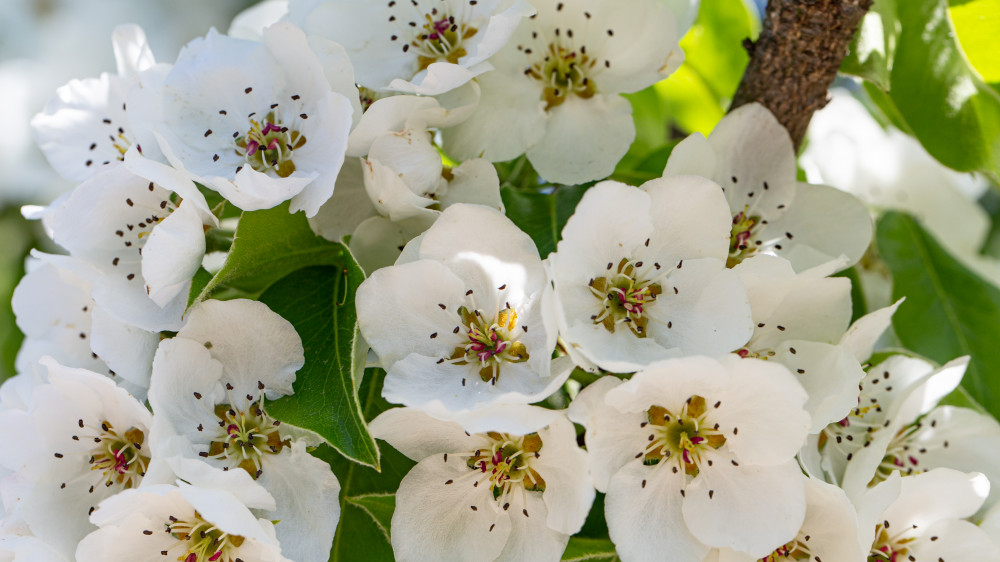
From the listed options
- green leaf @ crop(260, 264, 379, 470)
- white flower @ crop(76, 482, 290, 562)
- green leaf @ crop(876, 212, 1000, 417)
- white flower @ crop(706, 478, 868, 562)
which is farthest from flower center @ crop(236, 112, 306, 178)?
green leaf @ crop(876, 212, 1000, 417)

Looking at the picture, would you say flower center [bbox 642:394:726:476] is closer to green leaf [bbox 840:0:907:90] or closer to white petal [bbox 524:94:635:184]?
white petal [bbox 524:94:635:184]

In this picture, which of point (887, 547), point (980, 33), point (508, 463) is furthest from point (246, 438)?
point (980, 33)

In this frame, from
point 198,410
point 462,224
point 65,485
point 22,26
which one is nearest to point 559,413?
point 462,224

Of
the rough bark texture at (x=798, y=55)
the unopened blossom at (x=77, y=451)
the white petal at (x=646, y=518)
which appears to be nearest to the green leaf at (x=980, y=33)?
the rough bark texture at (x=798, y=55)

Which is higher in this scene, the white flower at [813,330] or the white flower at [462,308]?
the white flower at [462,308]

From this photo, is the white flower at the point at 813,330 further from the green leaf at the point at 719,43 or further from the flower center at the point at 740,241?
the green leaf at the point at 719,43
